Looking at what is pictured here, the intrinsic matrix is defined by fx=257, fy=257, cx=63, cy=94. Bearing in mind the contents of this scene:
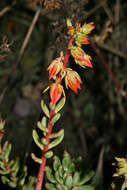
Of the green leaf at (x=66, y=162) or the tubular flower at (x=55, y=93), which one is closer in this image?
the tubular flower at (x=55, y=93)

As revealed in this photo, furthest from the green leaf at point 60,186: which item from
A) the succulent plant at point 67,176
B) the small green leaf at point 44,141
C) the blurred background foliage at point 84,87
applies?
the blurred background foliage at point 84,87

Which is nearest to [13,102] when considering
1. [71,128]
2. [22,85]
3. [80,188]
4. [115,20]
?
[22,85]

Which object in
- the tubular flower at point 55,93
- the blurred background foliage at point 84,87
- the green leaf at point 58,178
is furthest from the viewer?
the blurred background foliage at point 84,87

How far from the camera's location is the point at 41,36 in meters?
1.45

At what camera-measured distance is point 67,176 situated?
408mm

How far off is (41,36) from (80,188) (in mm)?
1133

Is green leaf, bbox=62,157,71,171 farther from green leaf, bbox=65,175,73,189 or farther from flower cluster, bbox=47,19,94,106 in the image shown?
flower cluster, bbox=47,19,94,106

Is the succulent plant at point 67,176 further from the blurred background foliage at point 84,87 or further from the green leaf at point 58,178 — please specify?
the blurred background foliage at point 84,87

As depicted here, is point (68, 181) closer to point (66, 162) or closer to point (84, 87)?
point (66, 162)

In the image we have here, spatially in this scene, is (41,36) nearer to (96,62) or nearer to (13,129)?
(96,62)

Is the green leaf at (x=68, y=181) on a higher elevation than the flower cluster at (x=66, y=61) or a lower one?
lower

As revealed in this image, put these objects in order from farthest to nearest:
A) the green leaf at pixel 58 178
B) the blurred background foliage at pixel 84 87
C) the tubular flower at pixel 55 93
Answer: the blurred background foliage at pixel 84 87 → the green leaf at pixel 58 178 → the tubular flower at pixel 55 93

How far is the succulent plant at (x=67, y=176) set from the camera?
419 millimetres

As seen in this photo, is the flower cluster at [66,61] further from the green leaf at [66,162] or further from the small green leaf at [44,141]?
the green leaf at [66,162]
